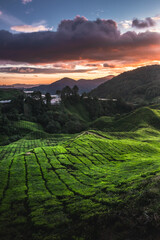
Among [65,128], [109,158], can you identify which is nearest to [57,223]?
[109,158]

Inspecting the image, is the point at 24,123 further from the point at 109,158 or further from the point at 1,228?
the point at 1,228

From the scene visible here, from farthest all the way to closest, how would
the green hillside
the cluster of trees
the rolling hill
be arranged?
the cluster of trees
the green hillside
the rolling hill

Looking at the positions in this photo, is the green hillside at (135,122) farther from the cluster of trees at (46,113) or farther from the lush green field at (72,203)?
the lush green field at (72,203)

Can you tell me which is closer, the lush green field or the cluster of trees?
the lush green field

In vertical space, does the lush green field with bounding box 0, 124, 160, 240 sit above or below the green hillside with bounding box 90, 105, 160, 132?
above

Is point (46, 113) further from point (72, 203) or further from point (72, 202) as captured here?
point (72, 203)

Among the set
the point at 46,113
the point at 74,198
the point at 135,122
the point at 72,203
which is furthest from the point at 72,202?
the point at 46,113

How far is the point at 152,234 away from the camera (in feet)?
44.7

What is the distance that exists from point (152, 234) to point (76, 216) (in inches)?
292

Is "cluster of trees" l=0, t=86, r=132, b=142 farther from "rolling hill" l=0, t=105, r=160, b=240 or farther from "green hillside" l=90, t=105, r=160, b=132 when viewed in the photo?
"rolling hill" l=0, t=105, r=160, b=240

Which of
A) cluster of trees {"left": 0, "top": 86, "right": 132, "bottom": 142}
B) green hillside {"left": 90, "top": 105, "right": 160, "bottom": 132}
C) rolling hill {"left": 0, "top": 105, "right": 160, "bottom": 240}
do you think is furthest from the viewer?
cluster of trees {"left": 0, "top": 86, "right": 132, "bottom": 142}

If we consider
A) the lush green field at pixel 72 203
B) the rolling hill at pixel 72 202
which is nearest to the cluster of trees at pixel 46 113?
the rolling hill at pixel 72 202

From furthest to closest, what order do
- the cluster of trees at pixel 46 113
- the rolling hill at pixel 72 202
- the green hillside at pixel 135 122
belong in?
the cluster of trees at pixel 46 113, the green hillside at pixel 135 122, the rolling hill at pixel 72 202

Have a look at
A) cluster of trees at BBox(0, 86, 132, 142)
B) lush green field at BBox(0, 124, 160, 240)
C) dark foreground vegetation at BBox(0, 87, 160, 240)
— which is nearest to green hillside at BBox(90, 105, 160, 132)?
cluster of trees at BBox(0, 86, 132, 142)
